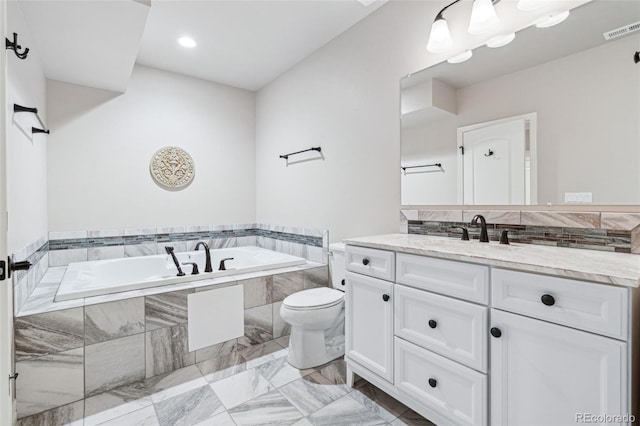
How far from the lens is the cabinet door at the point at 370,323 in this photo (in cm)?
159

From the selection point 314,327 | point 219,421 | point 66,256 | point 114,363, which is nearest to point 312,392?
point 314,327

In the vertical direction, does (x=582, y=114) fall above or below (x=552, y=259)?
above

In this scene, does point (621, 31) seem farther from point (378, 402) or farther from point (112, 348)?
point (112, 348)

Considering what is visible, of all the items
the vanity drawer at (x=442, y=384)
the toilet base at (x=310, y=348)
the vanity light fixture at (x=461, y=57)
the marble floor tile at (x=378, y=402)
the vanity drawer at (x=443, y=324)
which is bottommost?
the marble floor tile at (x=378, y=402)

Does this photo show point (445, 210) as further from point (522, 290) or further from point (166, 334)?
point (166, 334)

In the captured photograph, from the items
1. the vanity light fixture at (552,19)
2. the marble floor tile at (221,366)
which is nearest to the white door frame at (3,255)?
the marble floor tile at (221,366)

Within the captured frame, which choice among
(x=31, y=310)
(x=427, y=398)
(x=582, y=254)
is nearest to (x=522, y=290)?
(x=582, y=254)

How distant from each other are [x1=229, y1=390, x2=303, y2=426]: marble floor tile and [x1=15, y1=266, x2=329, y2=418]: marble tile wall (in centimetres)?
40

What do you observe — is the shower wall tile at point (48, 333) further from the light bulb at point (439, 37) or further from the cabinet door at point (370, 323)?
the light bulb at point (439, 37)

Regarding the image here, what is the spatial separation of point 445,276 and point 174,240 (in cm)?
292

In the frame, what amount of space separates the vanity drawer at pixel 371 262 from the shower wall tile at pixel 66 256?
8.37 ft

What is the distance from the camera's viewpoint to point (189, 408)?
67.8 inches

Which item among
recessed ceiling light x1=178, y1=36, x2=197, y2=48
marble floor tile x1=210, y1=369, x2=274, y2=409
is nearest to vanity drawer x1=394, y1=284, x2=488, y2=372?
marble floor tile x1=210, y1=369, x2=274, y2=409

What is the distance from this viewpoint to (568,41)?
1.44 metres
